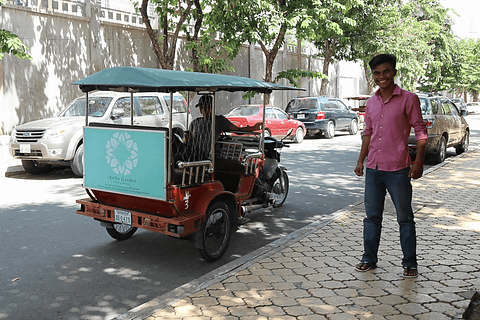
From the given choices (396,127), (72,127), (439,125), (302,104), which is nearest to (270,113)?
(302,104)

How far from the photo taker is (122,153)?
5.39m

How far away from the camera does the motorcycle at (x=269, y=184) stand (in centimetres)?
721

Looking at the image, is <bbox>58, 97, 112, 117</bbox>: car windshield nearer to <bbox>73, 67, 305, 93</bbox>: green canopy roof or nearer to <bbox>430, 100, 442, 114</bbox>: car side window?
<bbox>73, 67, 305, 93</bbox>: green canopy roof

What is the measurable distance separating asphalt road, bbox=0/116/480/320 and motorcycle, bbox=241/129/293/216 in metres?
0.26

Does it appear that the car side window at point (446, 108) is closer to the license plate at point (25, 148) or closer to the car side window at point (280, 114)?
the car side window at point (280, 114)

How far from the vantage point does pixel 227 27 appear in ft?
65.9

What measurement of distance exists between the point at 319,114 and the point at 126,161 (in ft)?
54.3

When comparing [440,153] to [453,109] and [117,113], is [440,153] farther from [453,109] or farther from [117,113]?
[117,113]

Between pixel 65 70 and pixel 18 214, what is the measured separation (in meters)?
10.5

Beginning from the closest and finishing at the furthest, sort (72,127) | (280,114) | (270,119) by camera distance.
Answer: (72,127) → (270,119) → (280,114)

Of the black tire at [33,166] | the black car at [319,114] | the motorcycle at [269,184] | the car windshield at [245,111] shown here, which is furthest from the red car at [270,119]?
the motorcycle at [269,184]

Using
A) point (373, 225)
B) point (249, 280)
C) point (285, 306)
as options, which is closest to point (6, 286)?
point (249, 280)

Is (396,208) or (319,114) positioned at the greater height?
(319,114)

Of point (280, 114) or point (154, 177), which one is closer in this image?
point (154, 177)
